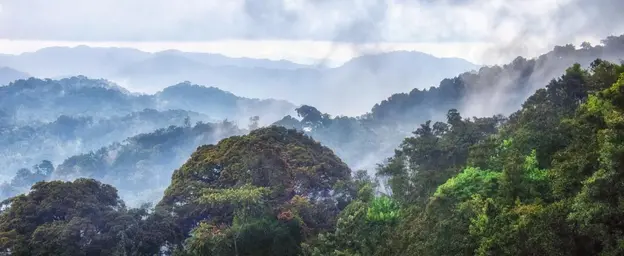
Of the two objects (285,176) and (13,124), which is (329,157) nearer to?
(285,176)

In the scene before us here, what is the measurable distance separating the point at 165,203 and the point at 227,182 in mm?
3045

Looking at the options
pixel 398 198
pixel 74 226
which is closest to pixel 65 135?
pixel 74 226

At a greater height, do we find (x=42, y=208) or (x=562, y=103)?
(x=562, y=103)

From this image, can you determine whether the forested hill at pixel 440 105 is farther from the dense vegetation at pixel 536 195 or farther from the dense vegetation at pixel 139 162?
the dense vegetation at pixel 536 195

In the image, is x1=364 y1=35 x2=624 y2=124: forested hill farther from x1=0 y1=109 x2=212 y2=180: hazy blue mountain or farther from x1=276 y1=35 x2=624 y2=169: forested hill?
x1=0 y1=109 x2=212 y2=180: hazy blue mountain

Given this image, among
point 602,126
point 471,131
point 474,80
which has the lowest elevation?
point 602,126

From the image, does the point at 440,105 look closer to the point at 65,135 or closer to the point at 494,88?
the point at 494,88

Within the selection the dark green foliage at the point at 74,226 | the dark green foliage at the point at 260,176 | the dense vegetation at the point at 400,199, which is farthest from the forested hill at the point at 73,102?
the dense vegetation at the point at 400,199

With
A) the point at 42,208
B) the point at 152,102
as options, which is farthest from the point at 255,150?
the point at 152,102

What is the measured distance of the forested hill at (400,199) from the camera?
11609 mm

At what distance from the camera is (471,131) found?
89.0 ft

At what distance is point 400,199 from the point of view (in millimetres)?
23609

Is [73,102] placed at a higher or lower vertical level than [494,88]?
higher

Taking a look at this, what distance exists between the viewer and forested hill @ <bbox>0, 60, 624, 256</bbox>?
38.1ft
